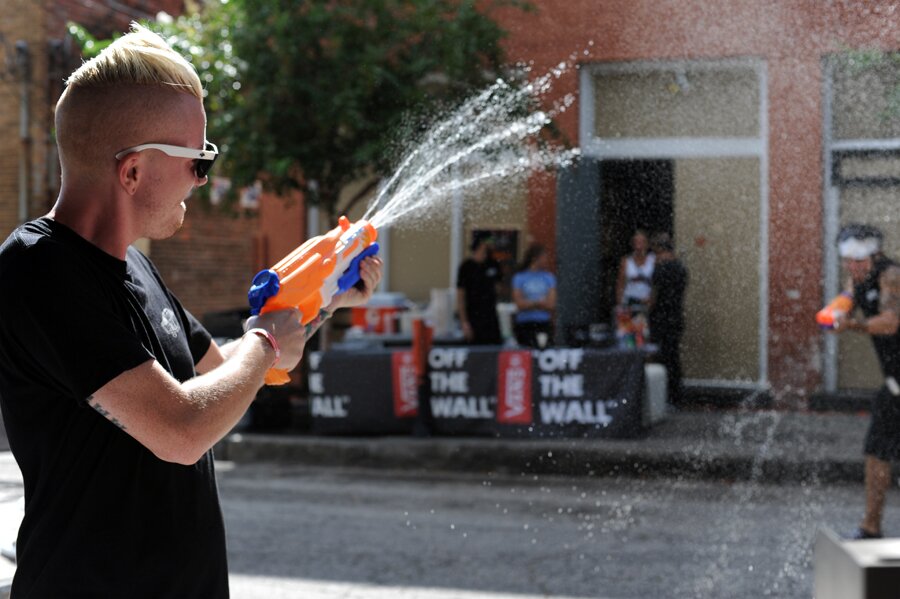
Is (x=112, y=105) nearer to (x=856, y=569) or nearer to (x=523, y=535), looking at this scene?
(x=856, y=569)

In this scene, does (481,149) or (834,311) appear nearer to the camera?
(834,311)

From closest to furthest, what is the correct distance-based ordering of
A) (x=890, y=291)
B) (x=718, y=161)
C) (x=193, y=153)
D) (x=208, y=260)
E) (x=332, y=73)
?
1. (x=193, y=153)
2. (x=890, y=291)
3. (x=332, y=73)
4. (x=718, y=161)
5. (x=208, y=260)

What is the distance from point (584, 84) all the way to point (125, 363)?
7.39 metres

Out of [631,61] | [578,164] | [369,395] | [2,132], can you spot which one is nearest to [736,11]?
[631,61]

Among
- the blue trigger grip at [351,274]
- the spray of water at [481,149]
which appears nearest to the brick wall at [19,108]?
the spray of water at [481,149]

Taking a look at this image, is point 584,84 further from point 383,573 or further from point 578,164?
point 383,573

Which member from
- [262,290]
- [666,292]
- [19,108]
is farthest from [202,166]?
[19,108]

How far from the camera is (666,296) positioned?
10.4m

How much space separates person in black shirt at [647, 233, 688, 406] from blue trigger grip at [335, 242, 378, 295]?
799 centimetres

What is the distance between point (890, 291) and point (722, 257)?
4.93m

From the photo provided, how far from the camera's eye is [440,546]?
6.00 m

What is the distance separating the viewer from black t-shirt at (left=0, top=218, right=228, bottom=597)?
1.64 metres

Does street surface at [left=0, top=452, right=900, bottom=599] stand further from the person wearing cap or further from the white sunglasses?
the white sunglasses

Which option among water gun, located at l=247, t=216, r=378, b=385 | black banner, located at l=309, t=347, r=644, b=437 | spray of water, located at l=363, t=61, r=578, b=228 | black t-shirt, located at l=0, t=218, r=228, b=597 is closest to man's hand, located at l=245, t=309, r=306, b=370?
water gun, located at l=247, t=216, r=378, b=385
